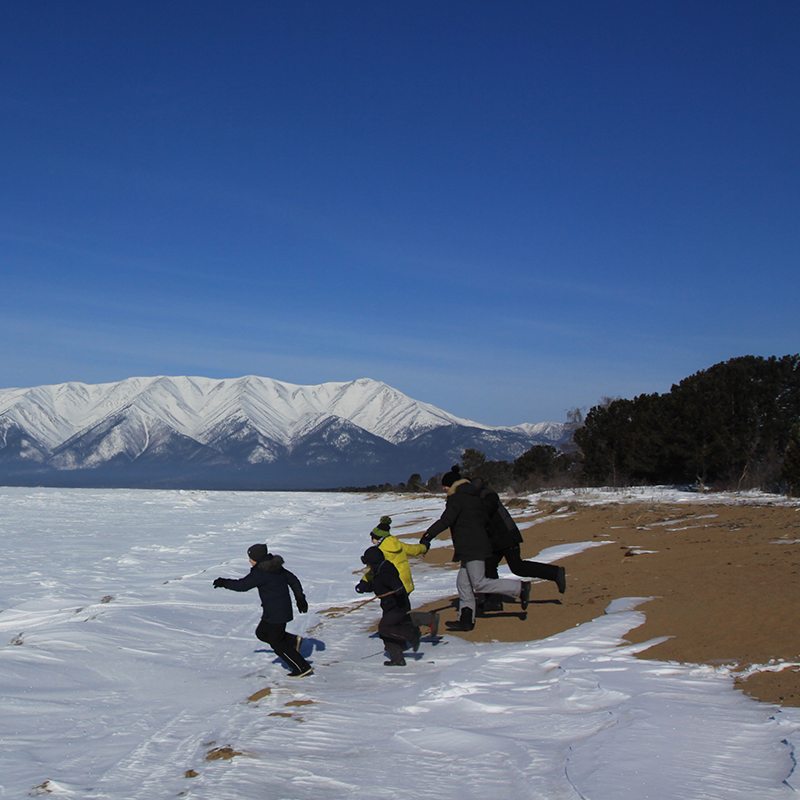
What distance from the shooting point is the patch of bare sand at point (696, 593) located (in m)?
7.09

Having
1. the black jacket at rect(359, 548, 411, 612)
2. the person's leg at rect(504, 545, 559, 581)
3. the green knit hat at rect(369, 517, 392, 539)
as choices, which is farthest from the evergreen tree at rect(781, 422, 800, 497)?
the black jacket at rect(359, 548, 411, 612)

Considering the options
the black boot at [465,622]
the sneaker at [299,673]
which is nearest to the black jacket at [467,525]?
the black boot at [465,622]

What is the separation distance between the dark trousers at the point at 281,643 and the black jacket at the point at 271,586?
0.20ft

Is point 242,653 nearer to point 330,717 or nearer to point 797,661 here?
point 330,717

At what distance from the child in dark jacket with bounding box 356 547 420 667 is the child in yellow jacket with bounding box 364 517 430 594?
66 millimetres

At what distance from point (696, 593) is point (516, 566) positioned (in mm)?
2419

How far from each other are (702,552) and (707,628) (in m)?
5.51

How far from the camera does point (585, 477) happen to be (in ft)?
155

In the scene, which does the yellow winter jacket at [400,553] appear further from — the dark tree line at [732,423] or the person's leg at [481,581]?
the dark tree line at [732,423]

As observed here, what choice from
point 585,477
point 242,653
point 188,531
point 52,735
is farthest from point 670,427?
point 52,735

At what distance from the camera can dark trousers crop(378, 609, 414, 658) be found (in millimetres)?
7836

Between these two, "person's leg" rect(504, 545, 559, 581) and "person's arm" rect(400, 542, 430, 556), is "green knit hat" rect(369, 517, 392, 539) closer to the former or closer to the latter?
"person's arm" rect(400, 542, 430, 556)

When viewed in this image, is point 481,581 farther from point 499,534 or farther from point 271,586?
point 271,586

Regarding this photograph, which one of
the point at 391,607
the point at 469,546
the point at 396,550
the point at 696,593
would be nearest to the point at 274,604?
the point at 391,607
